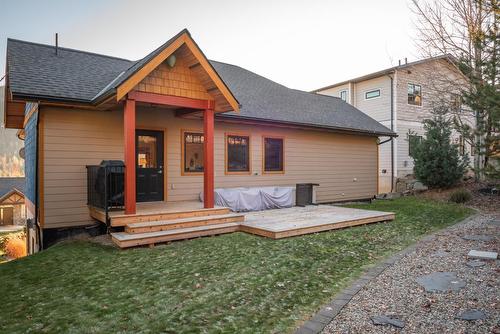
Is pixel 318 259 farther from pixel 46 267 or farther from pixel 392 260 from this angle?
pixel 46 267

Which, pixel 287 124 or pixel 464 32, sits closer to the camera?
pixel 287 124

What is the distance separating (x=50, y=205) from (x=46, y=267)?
2.72 m

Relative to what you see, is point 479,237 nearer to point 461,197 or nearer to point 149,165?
point 461,197

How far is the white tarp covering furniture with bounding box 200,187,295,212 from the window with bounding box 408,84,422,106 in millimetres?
11676

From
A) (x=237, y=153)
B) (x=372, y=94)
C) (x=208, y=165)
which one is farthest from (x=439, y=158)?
(x=208, y=165)

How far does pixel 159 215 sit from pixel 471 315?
5.24 meters

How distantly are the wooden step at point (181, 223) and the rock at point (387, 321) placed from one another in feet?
14.3

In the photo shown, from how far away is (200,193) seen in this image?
9.39 meters

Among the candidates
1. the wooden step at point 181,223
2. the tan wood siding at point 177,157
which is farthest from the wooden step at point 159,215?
the tan wood siding at point 177,157

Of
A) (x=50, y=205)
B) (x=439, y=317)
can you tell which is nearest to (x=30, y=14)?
(x=50, y=205)

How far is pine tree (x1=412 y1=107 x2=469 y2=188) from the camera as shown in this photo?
12.7 metres

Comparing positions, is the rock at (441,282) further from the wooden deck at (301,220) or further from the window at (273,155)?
the window at (273,155)

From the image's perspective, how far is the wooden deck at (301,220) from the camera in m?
6.92

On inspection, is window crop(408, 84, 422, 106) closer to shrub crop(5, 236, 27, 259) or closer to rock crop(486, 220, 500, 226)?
rock crop(486, 220, 500, 226)
